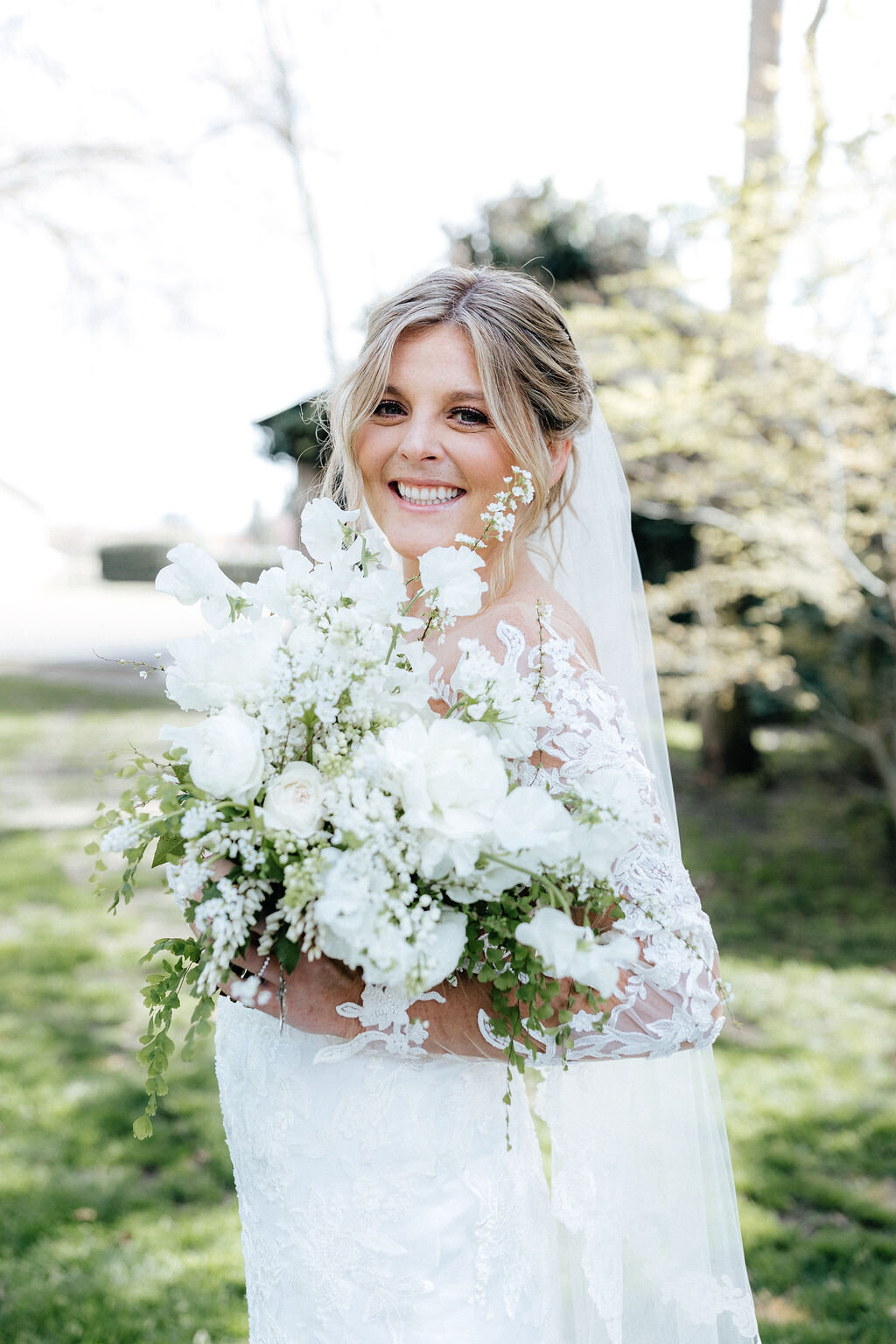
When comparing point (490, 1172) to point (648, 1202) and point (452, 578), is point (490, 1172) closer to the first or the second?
point (648, 1202)

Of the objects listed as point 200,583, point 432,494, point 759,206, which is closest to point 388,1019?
point 200,583

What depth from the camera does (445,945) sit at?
4.21 ft

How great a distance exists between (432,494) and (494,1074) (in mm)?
1137

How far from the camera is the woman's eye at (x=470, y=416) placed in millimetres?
2094

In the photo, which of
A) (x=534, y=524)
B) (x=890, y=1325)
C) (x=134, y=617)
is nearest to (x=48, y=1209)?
(x=890, y=1325)

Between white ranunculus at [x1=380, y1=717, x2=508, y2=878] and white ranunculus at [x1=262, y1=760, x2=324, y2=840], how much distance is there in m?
0.10

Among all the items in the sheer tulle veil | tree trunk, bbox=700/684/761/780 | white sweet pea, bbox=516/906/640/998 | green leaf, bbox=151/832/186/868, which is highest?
green leaf, bbox=151/832/186/868

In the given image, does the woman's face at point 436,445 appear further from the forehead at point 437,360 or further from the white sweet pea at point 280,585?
the white sweet pea at point 280,585

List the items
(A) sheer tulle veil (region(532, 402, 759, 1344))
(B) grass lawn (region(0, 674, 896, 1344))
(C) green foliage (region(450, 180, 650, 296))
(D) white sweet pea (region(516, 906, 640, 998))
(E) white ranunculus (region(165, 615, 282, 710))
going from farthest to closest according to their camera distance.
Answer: (C) green foliage (region(450, 180, 650, 296)) < (B) grass lawn (region(0, 674, 896, 1344)) < (A) sheer tulle veil (region(532, 402, 759, 1344)) < (E) white ranunculus (region(165, 615, 282, 710)) < (D) white sweet pea (region(516, 906, 640, 998))

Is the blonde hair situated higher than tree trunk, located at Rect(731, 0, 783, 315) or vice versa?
tree trunk, located at Rect(731, 0, 783, 315)

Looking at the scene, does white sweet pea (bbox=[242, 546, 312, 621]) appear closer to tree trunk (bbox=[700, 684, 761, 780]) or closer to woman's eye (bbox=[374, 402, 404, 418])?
woman's eye (bbox=[374, 402, 404, 418])

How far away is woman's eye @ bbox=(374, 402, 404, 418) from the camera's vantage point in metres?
2.18

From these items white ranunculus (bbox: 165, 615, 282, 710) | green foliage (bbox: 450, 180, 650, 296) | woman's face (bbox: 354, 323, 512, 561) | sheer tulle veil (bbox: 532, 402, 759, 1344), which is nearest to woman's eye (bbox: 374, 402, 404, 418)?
woman's face (bbox: 354, 323, 512, 561)

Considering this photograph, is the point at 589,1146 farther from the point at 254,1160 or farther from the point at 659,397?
the point at 659,397
